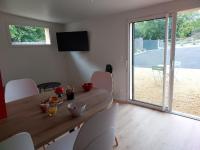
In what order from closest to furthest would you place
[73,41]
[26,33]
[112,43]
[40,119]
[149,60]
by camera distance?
[40,119] → [149,60] → [112,43] → [26,33] → [73,41]

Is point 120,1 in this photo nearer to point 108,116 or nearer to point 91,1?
point 91,1

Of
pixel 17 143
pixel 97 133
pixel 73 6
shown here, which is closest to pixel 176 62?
pixel 73 6

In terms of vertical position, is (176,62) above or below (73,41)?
below

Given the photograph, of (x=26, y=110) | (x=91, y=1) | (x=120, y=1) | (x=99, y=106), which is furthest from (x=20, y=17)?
(x=99, y=106)

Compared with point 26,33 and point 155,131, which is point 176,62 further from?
point 26,33

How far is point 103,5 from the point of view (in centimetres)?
275

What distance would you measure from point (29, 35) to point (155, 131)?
140 inches

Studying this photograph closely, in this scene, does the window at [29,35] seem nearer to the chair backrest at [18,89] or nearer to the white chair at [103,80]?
the chair backrest at [18,89]

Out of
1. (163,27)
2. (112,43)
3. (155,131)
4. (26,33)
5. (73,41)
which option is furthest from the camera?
(73,41)

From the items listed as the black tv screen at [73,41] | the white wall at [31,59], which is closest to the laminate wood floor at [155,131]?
the black tv screen at [73,41]

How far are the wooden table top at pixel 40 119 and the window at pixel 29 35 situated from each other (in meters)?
2.53

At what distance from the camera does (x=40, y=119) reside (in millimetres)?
1230

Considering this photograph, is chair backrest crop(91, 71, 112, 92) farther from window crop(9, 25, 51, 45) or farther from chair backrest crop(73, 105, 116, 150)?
window crop(9, 25, 51, 45)

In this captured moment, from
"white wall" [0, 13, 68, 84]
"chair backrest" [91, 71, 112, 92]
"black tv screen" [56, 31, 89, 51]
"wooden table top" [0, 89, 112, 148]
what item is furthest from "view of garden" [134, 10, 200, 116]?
"white wall" [0, 13, 68, 84]
